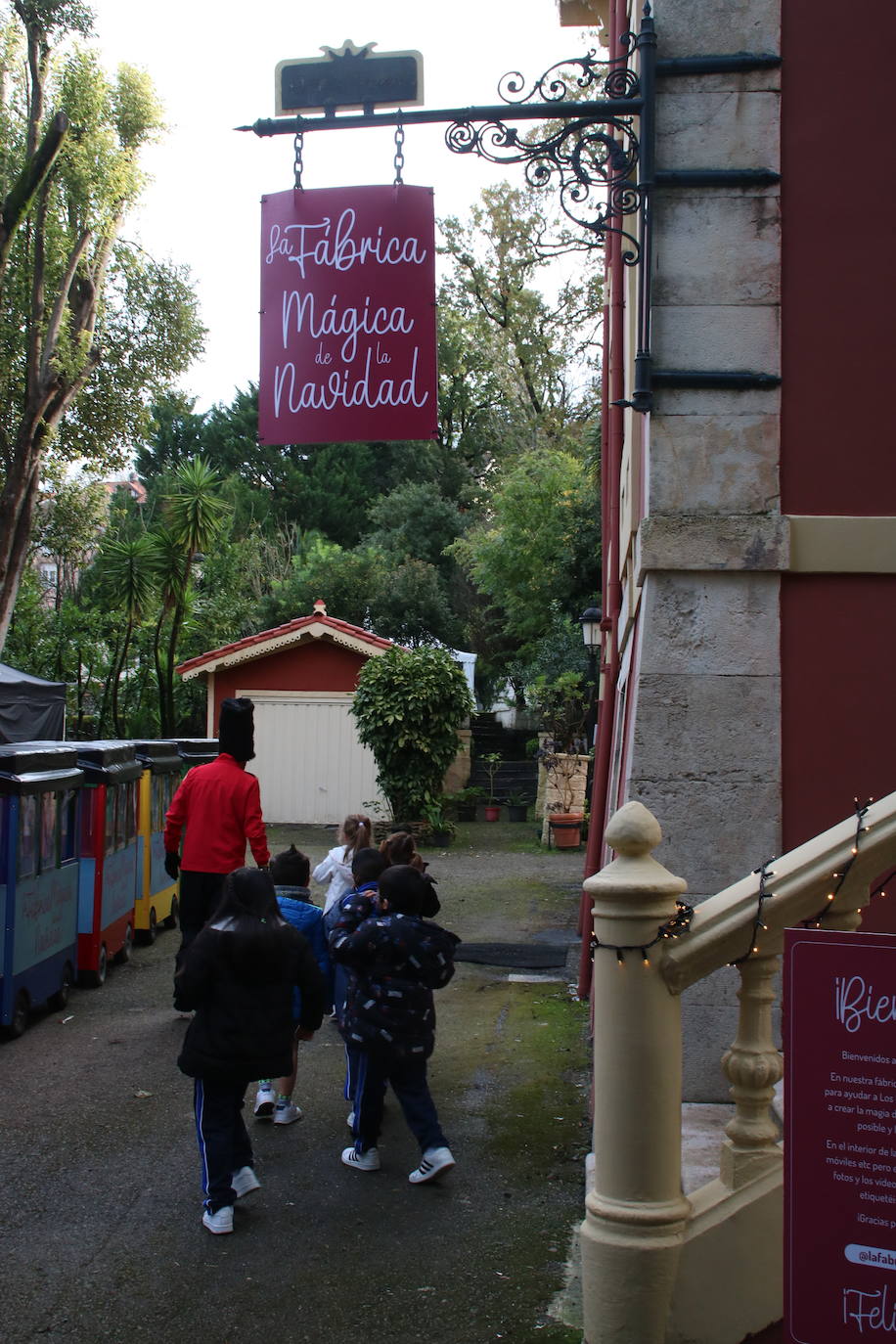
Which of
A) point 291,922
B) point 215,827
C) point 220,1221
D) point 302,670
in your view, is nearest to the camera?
point 220,1221

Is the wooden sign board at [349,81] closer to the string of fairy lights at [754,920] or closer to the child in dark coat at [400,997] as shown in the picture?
the child in dark coat at [400,997]

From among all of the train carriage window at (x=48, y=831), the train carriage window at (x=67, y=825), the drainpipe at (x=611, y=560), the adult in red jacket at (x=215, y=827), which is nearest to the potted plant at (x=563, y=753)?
the drainpipe at (x=611, y=560)

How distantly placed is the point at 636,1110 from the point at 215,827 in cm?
424

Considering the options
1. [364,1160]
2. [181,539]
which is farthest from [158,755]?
[181,539]

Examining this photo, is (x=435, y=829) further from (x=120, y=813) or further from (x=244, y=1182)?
(x=244, y=1182)

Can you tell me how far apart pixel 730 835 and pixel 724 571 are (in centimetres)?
105

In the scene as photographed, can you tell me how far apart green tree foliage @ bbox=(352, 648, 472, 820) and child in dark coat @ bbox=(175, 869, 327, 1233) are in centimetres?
1238

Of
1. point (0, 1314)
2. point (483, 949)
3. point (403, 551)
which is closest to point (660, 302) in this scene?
point (0, 1314)

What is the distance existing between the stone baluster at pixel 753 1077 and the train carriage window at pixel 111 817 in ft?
22.3

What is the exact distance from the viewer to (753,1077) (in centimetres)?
310

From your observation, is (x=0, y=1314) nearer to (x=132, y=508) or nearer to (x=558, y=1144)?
(x=558, y=1144)

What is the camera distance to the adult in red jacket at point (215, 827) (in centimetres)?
695

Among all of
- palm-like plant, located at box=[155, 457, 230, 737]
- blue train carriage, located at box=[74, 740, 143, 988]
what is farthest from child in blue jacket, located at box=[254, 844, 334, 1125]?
Result: palm-like plant, located at box=[155, 457, 230, 737]

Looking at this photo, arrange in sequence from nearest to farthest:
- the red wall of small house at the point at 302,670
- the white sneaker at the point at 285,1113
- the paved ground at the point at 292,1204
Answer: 1. the paved ground at the point at 292,1204
2. the white sneaker at the point at 285,1113
3. the red wall of small house at the point at 302,670
